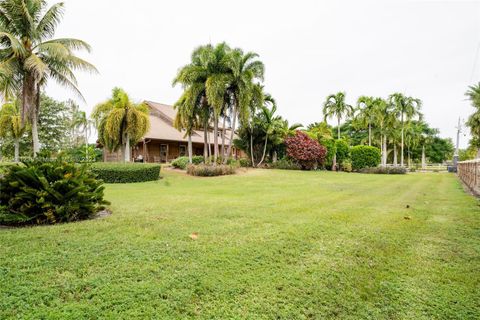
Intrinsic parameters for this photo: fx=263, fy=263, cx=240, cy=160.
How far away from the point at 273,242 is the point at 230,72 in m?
15.9

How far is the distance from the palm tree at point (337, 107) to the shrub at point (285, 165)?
488 inches

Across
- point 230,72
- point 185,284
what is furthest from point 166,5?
point 185,284

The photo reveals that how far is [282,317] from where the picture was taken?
235 cm

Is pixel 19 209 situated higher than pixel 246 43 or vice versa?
pixel 246 43

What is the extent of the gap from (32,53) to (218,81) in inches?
404

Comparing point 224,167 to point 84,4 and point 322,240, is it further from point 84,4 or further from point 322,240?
point 322,240

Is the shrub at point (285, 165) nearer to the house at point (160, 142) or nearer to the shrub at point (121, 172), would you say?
the house at point (160, 142)

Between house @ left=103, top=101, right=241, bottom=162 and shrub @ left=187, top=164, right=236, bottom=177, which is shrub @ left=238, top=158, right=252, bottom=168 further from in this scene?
shrub @ left=187, top=164, right=236, bottom=177

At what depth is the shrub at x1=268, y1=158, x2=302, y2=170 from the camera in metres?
24.9

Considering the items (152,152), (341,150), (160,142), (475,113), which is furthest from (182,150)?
(475,113)

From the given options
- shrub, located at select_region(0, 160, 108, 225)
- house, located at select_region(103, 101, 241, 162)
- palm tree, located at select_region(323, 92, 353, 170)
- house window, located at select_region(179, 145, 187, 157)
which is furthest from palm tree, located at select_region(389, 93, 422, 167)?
shrub, located at select_region(0, 160, 108, 225)

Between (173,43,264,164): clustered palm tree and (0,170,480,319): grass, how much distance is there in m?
13.3

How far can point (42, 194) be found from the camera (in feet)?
15.3

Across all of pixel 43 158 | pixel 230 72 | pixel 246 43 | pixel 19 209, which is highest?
pixel 246 43
